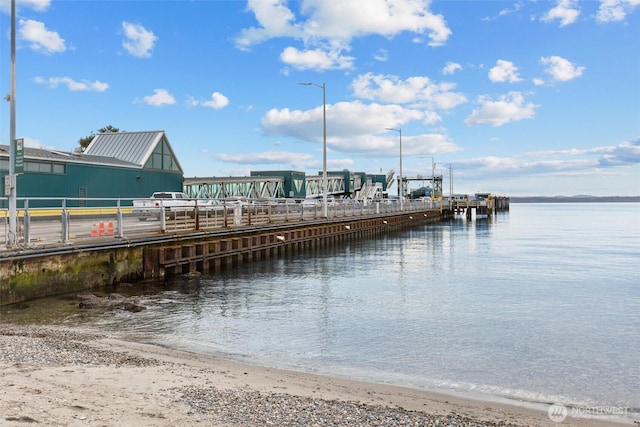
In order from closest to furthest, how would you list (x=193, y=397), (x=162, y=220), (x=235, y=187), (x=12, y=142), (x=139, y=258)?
(x=193, y=397) < (x=12, y=142) < (x=139, y=258) < (x=162, y=220) < (x=235, y=187)

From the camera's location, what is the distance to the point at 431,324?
14.4 metres

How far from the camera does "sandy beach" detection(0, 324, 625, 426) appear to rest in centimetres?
614

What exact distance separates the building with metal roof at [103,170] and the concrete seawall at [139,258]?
396 inches

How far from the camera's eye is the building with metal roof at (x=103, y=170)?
35.0m

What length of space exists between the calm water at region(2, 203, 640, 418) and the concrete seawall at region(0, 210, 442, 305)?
1.38 m

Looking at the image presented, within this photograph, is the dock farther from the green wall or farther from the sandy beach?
the green wall

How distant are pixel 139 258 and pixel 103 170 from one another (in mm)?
22477

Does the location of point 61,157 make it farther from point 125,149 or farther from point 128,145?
point 128,145

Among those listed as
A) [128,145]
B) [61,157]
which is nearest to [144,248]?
[61,157]

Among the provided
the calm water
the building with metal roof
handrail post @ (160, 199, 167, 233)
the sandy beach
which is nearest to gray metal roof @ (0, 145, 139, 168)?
the building with metal roof

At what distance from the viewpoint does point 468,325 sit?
47.0ft

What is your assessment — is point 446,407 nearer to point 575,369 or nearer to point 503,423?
point 503,423

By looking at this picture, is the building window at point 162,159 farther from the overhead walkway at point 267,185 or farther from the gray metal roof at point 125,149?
the overhead walkway at point 267,185

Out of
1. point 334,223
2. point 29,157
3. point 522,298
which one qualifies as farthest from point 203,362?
point 334,223
